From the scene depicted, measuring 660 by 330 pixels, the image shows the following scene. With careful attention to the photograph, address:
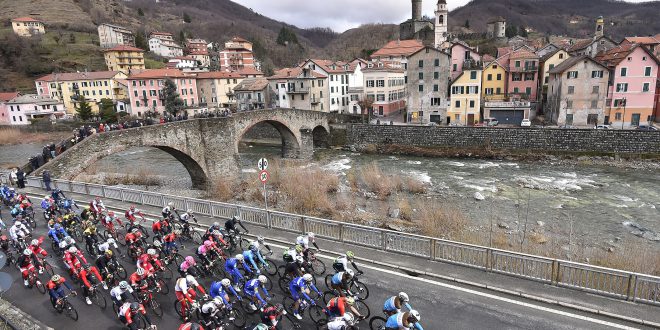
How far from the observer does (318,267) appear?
40.8 ft

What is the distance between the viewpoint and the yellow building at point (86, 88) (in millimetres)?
82188

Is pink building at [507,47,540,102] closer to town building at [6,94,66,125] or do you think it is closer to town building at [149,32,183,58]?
town building at [6,94,66,125]

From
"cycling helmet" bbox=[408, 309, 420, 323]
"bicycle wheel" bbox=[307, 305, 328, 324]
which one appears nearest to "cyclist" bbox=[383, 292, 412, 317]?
"cycling helmet" bbox=[408, 309, 420, 323]

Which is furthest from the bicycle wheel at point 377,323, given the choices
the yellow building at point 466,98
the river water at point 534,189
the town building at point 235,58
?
the town building at point 235,58

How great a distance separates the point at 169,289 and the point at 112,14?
192486mm

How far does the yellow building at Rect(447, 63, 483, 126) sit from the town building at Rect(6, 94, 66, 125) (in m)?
76.4

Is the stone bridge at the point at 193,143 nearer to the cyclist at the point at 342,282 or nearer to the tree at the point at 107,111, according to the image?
the cyclist at the point at 342,282

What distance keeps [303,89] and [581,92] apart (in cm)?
3724

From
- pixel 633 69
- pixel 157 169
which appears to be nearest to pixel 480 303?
pixel 157 169

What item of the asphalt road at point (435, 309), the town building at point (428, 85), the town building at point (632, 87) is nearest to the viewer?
the asphalt road at point (435, 309)

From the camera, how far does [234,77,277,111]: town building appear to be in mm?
64938

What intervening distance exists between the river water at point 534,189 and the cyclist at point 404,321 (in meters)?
17.5

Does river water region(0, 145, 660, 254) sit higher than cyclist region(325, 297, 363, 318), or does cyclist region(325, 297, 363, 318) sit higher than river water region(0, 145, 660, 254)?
cyclist region(325, 297, 363, 318)

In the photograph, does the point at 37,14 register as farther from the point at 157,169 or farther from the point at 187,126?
the point at 187,126
